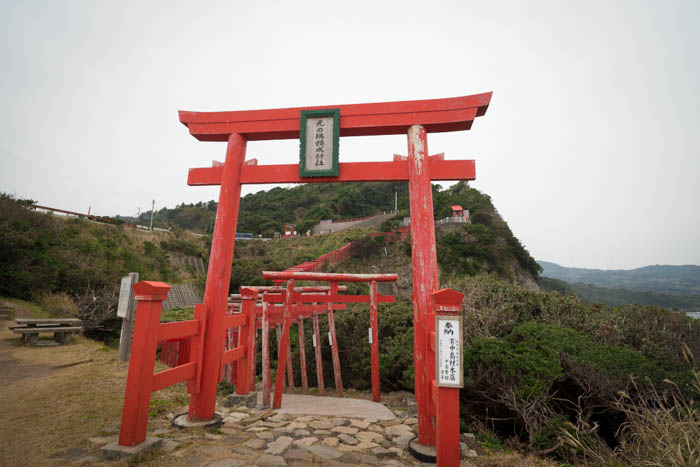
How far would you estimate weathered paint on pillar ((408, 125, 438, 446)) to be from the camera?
3451mm

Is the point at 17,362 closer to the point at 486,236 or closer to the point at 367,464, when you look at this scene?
the point at 367,464

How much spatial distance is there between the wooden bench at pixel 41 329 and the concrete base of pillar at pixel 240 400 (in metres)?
5.74

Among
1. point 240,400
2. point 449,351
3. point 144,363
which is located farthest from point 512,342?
point 144,363

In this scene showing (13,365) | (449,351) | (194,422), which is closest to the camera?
(449,351)

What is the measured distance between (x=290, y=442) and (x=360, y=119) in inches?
145

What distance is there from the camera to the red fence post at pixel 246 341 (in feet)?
15.8

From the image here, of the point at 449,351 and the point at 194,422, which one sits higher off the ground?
the point at 449,351

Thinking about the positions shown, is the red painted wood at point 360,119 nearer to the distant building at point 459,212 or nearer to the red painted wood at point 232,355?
the red painted wood at point 232,355

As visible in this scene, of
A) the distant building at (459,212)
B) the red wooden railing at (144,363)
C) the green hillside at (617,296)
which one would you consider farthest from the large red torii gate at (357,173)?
the green hillside at (617,296)

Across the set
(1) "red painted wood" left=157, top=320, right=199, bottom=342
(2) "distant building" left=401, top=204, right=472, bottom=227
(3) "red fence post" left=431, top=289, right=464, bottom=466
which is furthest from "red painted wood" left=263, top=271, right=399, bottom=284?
(2) "distant building" left=401, top=204, right=472, bottom=227

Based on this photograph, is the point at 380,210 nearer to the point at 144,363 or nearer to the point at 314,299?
the point at 314,299

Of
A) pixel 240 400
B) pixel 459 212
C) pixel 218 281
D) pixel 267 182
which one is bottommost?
pixel 240 400

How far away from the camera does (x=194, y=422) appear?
11.8ft

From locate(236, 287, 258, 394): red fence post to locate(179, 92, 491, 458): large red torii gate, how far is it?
0.92 meters
